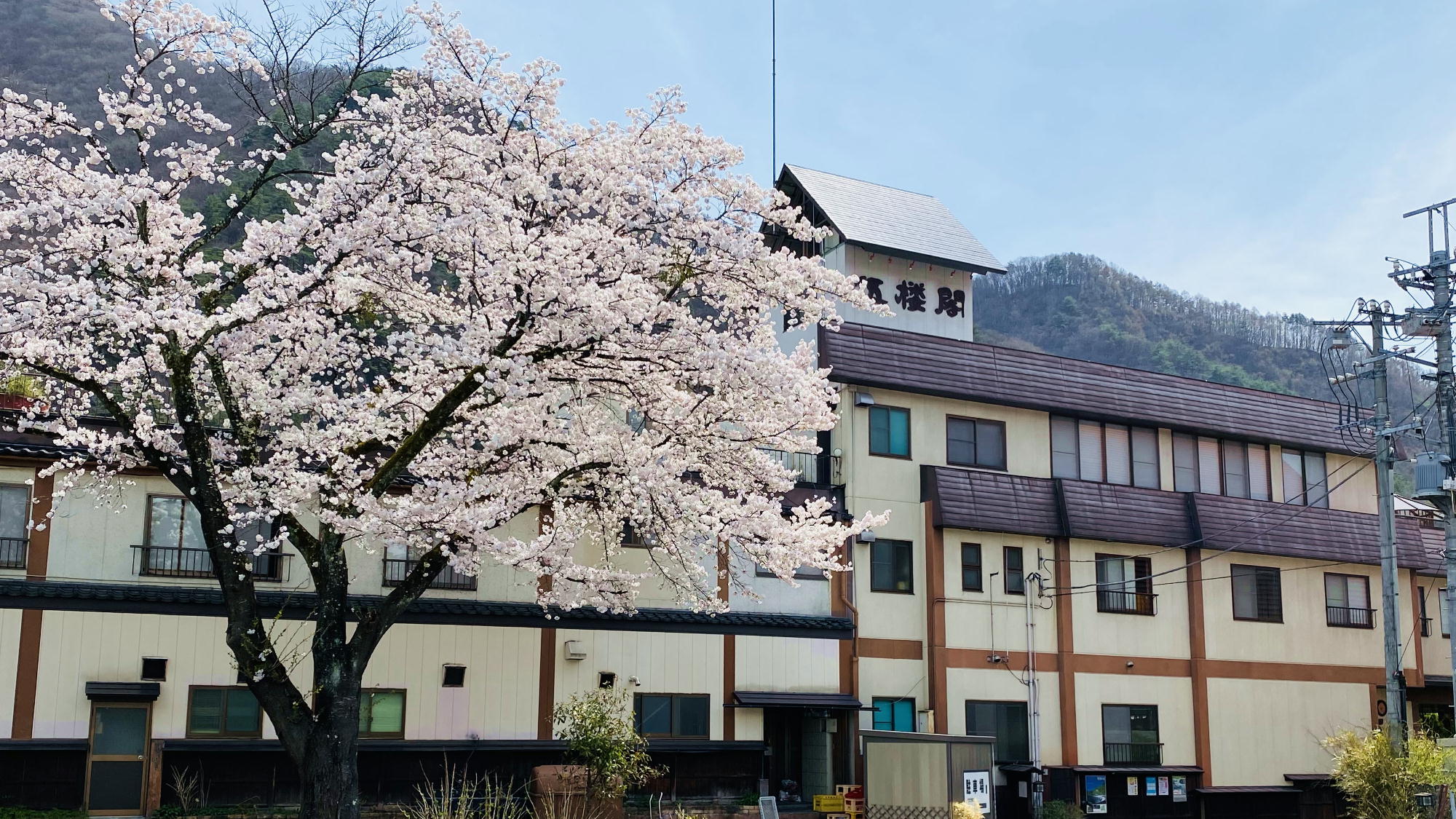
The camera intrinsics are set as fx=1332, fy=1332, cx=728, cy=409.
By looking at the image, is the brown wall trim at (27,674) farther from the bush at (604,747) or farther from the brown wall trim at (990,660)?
the brown wall trim at (990,660)

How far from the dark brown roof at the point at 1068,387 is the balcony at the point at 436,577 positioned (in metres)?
8.64

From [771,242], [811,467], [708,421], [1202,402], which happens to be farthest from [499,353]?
[1202,402]

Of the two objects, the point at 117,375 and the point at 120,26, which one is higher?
the point at 120,26

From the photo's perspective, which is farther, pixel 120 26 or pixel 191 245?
pixel 120 26

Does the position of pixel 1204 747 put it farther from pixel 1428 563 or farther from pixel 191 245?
pixel 191 245

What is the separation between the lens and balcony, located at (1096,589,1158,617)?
29547 mm

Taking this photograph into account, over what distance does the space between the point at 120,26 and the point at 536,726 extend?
330 ft

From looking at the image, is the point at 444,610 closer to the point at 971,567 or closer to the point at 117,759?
the point at 117,759

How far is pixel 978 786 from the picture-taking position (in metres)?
22.5

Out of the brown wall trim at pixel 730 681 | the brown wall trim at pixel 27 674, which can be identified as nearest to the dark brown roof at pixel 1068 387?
the brown wall trim at pixel 730 681

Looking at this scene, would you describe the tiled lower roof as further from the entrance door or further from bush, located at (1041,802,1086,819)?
bush, located at (1041,802,1086,819)

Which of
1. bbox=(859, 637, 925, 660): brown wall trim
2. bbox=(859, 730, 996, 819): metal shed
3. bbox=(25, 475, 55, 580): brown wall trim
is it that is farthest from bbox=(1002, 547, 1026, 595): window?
bbox=(25, 475, 55, 580): brown wall trim

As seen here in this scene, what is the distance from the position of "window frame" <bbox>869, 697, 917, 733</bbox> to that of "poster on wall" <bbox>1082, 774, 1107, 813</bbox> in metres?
4.21

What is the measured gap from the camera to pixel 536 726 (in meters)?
23.1
